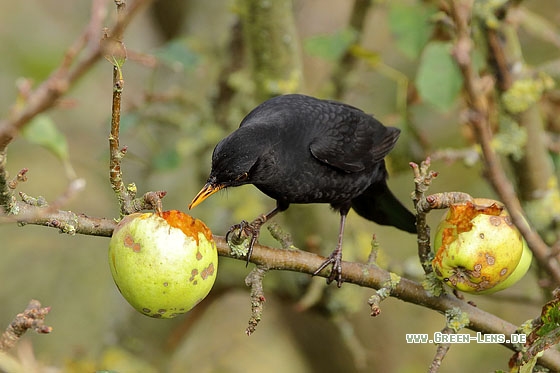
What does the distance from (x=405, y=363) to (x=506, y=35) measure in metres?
2.69

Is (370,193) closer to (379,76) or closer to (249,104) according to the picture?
(249,104)

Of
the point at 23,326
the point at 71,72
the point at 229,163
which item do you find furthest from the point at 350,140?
the point at 71,72

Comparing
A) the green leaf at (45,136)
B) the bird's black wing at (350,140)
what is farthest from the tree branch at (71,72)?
the bird's black wing at (350,140)

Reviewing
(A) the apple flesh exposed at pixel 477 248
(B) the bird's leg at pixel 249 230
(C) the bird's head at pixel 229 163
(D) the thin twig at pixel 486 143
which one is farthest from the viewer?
(C) the bird's head at pixel 229 163

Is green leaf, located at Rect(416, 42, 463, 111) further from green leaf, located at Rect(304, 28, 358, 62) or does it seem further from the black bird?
green leaf, located at Rect(304, 28, 358, 62)

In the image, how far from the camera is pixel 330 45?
3.77 m

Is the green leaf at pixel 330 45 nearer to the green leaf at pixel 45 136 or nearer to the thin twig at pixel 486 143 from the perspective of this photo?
the green leaf at pixel 45 136

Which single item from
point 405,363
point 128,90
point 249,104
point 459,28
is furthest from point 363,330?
point 459,28

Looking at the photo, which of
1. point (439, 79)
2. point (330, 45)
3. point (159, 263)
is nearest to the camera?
point (159, 263)

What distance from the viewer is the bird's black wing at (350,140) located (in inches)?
125

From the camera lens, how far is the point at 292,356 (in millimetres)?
6387

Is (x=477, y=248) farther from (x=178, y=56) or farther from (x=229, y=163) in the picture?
(x=178, y=56)

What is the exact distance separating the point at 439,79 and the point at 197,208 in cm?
176

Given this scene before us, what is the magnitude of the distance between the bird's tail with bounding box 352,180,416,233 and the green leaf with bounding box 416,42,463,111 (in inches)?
19.7
